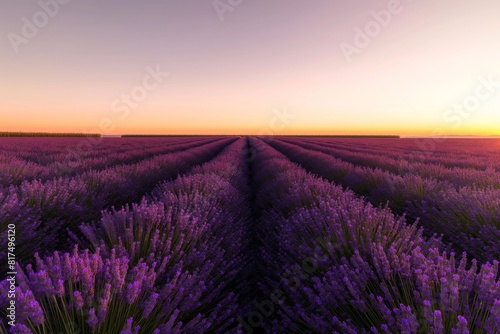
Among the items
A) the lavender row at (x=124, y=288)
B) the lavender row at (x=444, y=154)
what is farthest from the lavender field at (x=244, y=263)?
the lavender row at (x=444, y=154)

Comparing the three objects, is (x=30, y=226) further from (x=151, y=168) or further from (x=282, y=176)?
(x=151, y=168)

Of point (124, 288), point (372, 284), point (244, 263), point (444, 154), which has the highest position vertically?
point (124, 288)

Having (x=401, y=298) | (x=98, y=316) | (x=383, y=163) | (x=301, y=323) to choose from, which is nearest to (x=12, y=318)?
(x=98, y=316)

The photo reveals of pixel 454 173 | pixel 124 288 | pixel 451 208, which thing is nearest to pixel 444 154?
pixel 454 173

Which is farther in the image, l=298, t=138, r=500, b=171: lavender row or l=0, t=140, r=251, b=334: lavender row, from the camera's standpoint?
l=298, t=138, r=500, b=171: lavender row

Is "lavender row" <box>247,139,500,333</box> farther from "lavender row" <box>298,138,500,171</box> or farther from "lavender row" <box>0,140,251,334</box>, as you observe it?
"lavender row" <box>298,138,500,171</box>

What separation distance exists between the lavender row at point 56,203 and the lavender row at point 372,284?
7.35 feet

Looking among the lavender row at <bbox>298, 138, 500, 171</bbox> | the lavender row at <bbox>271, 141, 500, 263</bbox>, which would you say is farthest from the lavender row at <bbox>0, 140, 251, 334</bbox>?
the lavender row at <bbox>298, 138, 500, 171</bbox>

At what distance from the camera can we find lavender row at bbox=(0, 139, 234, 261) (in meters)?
2.55

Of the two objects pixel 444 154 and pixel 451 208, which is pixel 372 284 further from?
pixel 444 154

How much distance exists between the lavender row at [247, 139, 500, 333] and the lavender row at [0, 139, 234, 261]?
2241 millimetres

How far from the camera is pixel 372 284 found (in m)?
1.63

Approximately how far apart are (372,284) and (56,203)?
3.56 meters

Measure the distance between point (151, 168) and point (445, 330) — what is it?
6704mm
